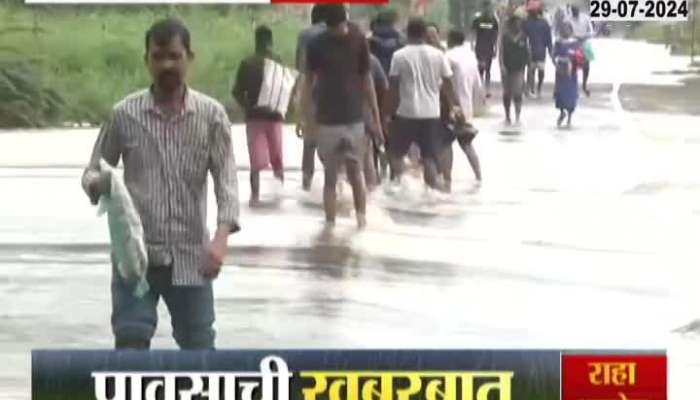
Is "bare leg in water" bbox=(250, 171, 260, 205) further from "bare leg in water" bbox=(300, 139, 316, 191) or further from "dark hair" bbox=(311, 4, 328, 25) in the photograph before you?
"dark hair" bbox=(311, 4, 328, 25)

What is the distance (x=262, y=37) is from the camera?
14.4 ft

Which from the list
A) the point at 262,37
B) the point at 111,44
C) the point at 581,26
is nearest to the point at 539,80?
the point at 581,26

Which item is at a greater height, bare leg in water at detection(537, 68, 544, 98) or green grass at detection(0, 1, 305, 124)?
green grass at detection(0, 1, 305, 124)

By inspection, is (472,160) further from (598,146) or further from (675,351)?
(675,351)

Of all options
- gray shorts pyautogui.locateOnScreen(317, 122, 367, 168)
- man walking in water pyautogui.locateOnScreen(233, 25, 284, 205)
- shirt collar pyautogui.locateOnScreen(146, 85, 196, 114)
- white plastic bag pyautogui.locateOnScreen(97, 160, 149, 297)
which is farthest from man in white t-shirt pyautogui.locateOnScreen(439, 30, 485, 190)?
white plastic bag pyautogui.locateOnScreen(97, 160, 149, 297)

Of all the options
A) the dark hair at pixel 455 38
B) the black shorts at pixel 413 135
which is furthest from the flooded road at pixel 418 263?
the dark hair at pixel 455 38

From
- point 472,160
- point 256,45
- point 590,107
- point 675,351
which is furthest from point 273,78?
point 675,351

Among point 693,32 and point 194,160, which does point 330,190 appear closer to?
point 194,160

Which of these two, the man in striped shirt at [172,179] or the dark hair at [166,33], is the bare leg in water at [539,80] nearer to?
the man in striped shirt at [172,179]

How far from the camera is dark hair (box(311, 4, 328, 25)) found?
438 centimetres

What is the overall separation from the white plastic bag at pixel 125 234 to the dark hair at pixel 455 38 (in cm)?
100

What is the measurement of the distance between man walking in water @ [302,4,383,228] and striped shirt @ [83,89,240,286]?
0.27m

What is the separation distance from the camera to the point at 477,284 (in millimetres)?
4430

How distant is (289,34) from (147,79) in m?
0.41
